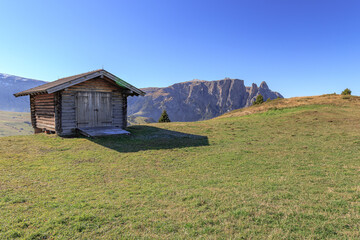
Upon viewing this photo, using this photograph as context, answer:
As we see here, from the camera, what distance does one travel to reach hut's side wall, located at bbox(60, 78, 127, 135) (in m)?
15.3

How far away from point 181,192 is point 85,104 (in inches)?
537

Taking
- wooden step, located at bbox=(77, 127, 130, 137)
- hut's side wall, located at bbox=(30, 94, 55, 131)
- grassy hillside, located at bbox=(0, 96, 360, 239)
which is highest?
hut's side wall, located at bbox=(30, 94, 55, 131)

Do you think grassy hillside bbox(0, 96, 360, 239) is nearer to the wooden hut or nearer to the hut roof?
the wooden hut

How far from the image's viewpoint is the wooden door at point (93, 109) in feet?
52.4

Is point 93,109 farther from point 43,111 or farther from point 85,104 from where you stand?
point 43,111

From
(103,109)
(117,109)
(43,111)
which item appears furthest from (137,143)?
(43,111)

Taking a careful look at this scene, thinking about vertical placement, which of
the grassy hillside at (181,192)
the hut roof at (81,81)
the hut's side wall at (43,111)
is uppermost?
the hut roof at (81,81)

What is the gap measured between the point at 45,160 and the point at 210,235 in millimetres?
9121

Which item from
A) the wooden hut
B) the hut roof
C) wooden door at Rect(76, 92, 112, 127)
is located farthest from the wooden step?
the hut roof

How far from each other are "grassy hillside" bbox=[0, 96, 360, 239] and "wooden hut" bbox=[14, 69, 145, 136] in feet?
14.1

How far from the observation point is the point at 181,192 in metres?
5.78

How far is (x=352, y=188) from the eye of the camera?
5.71m

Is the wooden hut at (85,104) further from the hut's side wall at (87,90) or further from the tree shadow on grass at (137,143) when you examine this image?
the tree shadow on grass at (137,143)

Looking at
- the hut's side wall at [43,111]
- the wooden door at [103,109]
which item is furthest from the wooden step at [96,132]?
the hut's side wall at [43,111]
